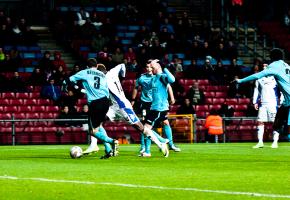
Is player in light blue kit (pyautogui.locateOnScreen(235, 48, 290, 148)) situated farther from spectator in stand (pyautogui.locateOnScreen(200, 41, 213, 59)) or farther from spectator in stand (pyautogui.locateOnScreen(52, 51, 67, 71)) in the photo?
spectator in stand (pyautogui.locateOnScreen(200, 41, 213, 59))

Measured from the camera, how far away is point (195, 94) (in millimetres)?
36281

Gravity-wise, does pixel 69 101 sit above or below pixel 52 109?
above

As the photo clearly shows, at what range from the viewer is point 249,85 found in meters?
38.3

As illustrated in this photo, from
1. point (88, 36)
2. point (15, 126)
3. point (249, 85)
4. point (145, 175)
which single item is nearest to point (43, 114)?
point (15, 126)

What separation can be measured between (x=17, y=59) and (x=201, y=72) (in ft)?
25.3

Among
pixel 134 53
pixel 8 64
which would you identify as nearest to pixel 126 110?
pixel 8 64

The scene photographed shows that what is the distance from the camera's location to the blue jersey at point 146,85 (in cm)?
2303

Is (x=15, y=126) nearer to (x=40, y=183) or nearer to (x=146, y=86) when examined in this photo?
(x=146, y=86)

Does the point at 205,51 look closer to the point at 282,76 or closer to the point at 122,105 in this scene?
the point at 122,105

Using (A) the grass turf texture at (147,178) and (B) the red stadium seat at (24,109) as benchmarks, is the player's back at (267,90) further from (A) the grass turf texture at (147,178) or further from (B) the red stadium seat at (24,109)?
(B) the red stadium seat at (24,109)

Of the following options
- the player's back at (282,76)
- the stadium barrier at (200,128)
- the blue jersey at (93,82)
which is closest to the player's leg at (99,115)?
the blue jersey at (93,82)

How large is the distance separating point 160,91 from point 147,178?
7.98 meters

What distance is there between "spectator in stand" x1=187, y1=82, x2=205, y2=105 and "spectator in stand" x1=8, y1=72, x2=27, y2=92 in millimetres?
6388

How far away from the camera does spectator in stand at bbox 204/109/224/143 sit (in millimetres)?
33938
